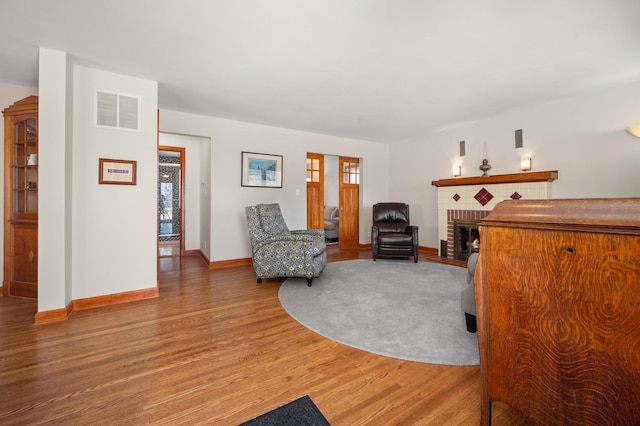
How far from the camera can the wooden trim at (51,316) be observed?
236 cm

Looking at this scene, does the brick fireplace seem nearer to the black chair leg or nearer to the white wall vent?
the black chair leg

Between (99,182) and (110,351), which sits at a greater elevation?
(99,182)

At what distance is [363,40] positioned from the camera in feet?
7.63

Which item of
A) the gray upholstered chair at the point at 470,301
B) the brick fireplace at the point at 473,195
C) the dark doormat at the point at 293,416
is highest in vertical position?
the brick fireplace at the point at 473,195

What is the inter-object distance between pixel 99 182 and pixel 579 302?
3.78 metres

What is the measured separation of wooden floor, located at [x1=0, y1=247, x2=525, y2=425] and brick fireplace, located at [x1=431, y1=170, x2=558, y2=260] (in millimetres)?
3594

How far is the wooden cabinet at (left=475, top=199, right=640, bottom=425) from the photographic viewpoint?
77 centimetres

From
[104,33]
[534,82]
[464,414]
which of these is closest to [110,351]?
[464,414]

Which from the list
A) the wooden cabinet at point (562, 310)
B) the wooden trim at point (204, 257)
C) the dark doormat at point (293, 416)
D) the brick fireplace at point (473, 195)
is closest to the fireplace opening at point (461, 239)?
the brick fireplace at point (473, 195)

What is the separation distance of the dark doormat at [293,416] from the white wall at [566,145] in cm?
448

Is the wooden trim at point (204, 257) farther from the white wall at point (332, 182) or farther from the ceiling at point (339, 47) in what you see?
the white wall at point (332, 182)

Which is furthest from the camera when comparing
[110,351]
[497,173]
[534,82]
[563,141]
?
[497,173]

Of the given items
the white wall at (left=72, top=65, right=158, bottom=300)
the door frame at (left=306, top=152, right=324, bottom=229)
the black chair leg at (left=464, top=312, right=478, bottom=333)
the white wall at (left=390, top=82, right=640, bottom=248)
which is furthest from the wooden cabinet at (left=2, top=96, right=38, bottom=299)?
the white wall at (left=390, top=82, right=640, bottom=248)

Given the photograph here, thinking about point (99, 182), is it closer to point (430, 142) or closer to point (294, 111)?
point (294, 111)
